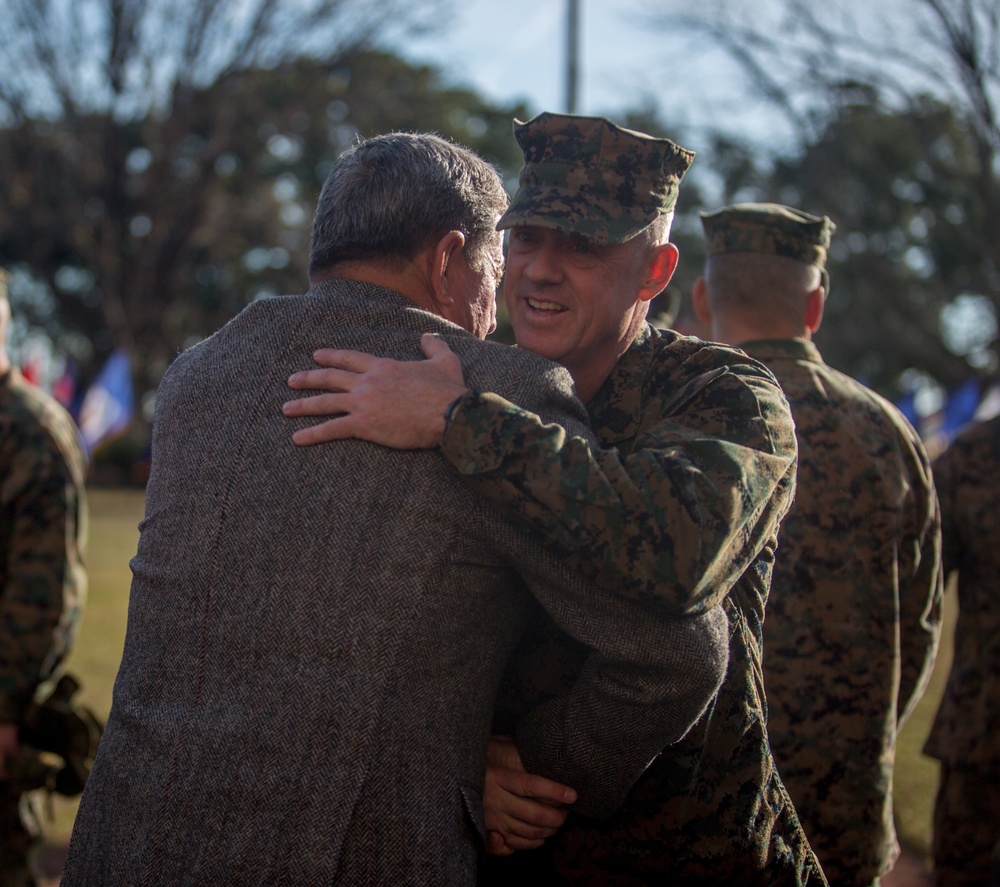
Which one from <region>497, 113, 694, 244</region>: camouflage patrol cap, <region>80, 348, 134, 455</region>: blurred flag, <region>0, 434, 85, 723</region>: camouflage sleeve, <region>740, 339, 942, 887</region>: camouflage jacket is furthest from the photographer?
<region>80, 348, 134, 455</region>: blurred flag

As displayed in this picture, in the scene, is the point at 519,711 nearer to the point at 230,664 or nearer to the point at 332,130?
the point at 230,664

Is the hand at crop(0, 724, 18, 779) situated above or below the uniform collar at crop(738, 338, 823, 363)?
below

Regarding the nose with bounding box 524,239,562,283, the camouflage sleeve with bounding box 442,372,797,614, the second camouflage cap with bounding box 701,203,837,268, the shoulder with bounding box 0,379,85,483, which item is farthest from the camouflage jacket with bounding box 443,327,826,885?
the shoulder with bounding box 0,379,85,483

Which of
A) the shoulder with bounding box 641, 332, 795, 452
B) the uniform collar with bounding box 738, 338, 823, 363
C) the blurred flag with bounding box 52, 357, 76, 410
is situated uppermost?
the shoulder with bounding box 641, 332, 795, 452

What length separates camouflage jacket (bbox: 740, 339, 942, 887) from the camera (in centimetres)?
339

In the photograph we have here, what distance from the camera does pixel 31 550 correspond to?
420cm

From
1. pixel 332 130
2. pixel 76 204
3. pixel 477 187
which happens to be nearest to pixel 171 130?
pixel 76 204

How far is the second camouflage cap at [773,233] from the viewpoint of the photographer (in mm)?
3838

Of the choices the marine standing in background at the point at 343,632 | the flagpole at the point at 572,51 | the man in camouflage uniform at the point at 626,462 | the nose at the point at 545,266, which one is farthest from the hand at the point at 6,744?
the flagpole at the point at 572,51

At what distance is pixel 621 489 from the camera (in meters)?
1.86

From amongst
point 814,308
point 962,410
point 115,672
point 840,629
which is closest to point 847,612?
point 840,629

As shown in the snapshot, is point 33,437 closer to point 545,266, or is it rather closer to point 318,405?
point 545,266

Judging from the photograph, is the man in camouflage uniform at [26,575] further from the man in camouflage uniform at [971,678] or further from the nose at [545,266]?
the man in camouflage uniform at [971,678]

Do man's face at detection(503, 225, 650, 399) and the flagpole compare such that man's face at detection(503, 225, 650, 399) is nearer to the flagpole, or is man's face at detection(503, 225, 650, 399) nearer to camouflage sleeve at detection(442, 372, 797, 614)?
camouflage sleeve at detection(442, 372, 797, 614)
